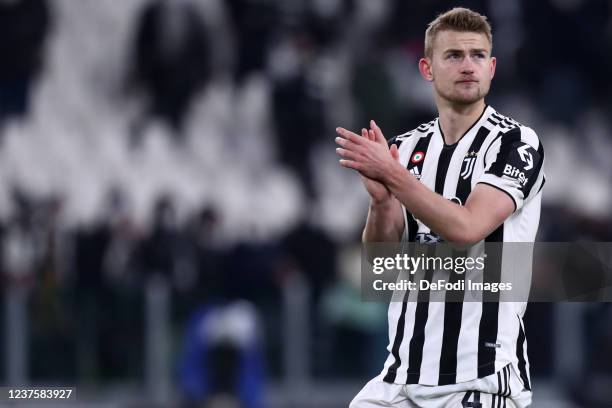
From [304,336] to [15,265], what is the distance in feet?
7.66

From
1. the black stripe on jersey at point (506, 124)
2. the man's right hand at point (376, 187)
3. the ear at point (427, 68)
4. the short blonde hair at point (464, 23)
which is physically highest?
the short blonde hair at point (464, 23)

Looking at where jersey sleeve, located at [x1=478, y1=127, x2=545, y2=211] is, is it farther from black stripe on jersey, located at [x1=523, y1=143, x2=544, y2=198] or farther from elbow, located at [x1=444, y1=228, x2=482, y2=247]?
elbow, located at [x1=444, y1=228, x2=482, y2=247]

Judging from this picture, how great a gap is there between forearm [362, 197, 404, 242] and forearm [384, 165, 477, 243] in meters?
0.29

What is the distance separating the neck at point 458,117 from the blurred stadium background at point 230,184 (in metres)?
4.77

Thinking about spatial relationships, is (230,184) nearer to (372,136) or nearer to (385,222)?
(385,222)

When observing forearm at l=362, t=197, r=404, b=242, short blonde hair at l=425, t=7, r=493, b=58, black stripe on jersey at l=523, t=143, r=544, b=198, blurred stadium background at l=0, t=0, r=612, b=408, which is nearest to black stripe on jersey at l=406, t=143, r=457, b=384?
forearm at l=362, t=197, r=404, b=242

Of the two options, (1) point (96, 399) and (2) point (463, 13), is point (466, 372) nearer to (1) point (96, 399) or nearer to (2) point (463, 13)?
(2) point (463, 13)

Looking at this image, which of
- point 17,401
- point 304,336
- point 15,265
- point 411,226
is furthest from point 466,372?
point 15,265

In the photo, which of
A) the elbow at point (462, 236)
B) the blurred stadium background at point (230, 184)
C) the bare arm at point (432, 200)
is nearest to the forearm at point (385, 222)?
the bare arm at point (432, 200)

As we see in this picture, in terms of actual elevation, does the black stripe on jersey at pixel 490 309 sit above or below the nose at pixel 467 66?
below

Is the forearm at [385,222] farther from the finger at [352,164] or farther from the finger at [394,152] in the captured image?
the finger at [352,164]

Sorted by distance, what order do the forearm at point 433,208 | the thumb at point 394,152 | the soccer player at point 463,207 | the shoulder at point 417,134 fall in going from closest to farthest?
the forearm at point 433,208 → the soccer player at point 463,207 → the thumb at point 394,152 → the shoulder at point 417,134

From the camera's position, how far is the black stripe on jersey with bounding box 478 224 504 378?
133 inches

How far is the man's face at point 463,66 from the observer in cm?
342
